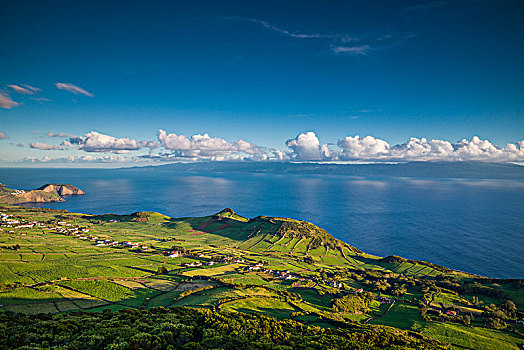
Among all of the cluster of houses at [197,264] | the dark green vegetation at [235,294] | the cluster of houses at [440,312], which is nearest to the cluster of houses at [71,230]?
the dark green vegetation at [235,294]

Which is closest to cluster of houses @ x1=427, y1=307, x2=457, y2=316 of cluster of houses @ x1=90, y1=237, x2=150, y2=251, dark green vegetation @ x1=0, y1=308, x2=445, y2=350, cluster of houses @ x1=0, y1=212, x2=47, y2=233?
dark green vegetation @ x1=0, y1=308, x2=445, y2=350

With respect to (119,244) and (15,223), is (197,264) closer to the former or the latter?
(119,244)

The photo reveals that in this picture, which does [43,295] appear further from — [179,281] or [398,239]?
[398,239]

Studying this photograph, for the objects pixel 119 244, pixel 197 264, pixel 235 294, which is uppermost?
pixel 235 294

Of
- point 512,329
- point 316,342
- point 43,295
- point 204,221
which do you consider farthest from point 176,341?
point 204,221

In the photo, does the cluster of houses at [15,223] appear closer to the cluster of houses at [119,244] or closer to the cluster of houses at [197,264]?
the cluster of houses at [119,244]

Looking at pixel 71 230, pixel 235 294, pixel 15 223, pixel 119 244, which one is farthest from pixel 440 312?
pixel 15 223

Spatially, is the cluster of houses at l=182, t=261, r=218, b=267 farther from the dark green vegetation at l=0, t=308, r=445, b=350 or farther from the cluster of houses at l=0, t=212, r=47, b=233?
the cluster of houses at l=0, t=212, r=47, b=233

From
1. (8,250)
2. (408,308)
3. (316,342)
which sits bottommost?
(408,308)

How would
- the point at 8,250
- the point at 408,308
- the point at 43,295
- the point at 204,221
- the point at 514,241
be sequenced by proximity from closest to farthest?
the point at 43,295 → the point at 408,308 → the point at 8,250 → the point at 514,241 → the point at 204,221
